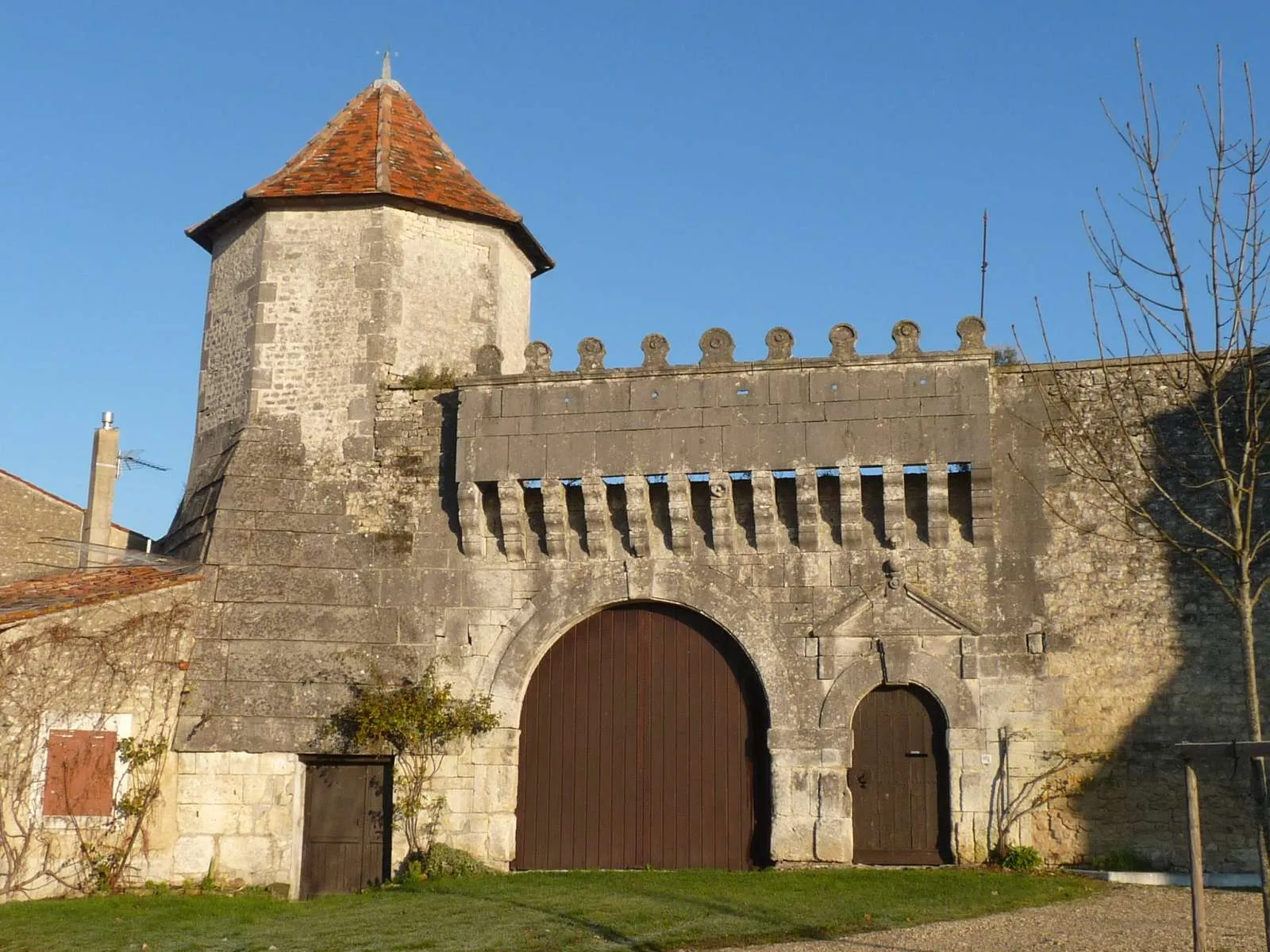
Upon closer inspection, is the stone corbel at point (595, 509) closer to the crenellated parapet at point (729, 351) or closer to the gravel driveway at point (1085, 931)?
the crenellated parapet at point (729, 351)

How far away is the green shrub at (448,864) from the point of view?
43.5 ft

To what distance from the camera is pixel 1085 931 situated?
951 cm

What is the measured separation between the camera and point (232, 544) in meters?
14.2

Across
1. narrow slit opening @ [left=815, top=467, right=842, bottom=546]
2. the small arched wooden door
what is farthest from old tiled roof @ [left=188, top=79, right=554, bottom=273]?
the small arched wooden door

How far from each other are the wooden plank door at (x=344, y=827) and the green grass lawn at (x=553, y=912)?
0.75 meters

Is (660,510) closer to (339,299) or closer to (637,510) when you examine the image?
(637,510)

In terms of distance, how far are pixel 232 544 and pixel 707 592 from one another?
15.8 feet

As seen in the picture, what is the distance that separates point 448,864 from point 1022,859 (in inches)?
208

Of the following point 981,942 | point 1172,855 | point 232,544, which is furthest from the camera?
point 232,544

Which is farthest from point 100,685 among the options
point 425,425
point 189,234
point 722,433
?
point 722,433

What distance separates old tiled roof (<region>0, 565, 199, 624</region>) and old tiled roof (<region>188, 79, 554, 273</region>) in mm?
4006

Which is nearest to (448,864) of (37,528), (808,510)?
(808,510)

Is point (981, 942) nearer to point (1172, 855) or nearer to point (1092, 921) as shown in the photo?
point (1092, 921)

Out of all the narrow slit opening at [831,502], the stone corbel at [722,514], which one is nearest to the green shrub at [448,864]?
the stone corbel at [722,514]
